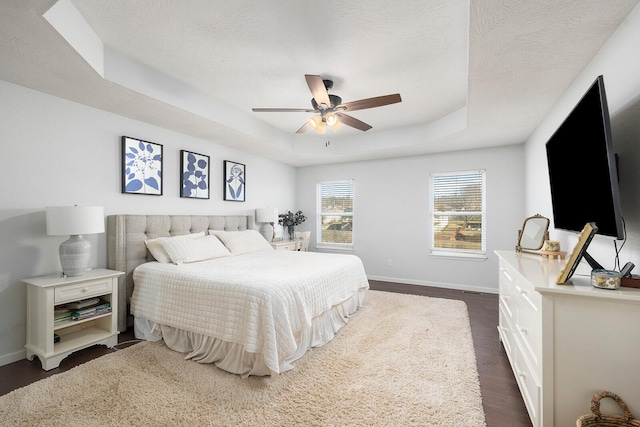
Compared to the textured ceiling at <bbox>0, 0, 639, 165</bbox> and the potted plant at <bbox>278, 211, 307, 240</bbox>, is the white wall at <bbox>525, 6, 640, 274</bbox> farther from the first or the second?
the potted plant at <bbox>278, 211, 307, 240</bbox>

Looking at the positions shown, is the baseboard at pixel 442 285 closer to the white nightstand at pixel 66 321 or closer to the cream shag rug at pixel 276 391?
the cream shag rug at pixel 276 391

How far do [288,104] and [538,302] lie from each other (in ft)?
10.4

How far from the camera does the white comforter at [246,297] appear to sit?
2.07 m

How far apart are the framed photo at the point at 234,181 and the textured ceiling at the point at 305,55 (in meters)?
0.87

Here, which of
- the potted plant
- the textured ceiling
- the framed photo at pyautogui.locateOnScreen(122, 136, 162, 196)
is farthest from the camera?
the potted plant

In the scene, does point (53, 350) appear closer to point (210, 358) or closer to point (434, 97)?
point (210, 358)

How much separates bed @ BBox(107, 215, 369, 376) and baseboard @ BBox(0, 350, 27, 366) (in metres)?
0.71

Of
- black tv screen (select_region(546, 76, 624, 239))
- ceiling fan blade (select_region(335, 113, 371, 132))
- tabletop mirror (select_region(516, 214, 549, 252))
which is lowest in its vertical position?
tabletop mirror (select_region(516, 214, 549, 252))

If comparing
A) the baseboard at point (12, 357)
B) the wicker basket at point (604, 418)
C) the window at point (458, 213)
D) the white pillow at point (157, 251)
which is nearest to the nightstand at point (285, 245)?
the white pillow at point (157, 251)

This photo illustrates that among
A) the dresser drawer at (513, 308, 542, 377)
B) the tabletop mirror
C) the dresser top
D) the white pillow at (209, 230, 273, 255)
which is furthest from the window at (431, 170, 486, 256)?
the dresser drawer at (513, 308, 542, 377)

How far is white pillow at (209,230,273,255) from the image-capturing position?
378 cm

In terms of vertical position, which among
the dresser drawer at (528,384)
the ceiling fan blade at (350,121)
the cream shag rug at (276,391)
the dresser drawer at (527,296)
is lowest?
the cream shag rug at (276,391)

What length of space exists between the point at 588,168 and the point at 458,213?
3.26 meters

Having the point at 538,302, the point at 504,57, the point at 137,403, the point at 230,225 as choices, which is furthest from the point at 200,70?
the point at 538,302
